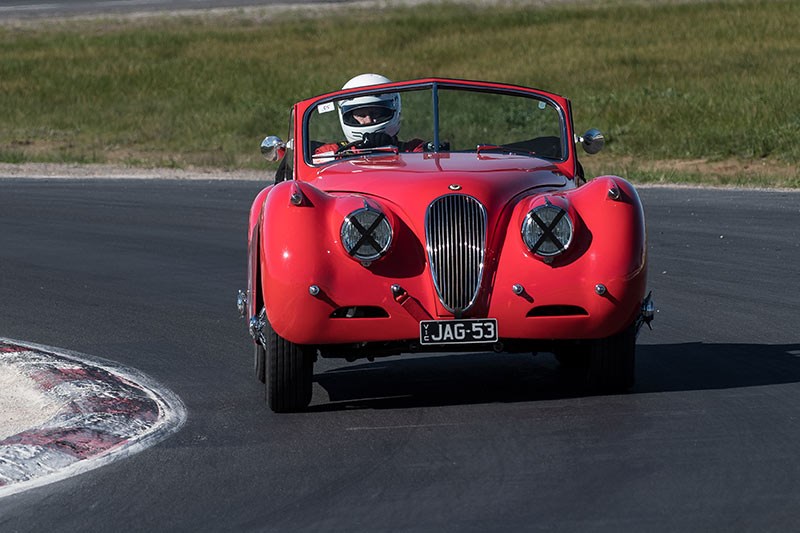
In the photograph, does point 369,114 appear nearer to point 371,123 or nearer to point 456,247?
point 371,123

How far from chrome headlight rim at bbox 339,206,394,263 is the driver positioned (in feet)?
5.37

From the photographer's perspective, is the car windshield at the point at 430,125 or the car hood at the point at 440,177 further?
the car windshield at the point at 430,125

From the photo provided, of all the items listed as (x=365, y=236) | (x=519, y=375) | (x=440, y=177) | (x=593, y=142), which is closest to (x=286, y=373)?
(x=365, y=236)

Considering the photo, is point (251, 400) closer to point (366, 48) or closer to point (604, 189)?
point (604, 189)

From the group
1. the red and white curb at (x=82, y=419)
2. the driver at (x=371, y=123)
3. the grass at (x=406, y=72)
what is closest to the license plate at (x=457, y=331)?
the red and white curb at (x=82, y=419)

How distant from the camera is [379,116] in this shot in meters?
8.81

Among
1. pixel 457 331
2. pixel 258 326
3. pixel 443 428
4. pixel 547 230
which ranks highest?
pixel 547 230

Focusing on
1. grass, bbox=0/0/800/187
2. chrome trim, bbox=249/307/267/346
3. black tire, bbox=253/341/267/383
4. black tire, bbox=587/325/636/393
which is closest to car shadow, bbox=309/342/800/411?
black tire, bbox=587/325/636/393

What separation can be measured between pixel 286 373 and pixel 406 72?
3206 centimetres

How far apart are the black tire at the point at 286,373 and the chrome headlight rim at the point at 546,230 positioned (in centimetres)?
117

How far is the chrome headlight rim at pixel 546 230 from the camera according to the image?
7.12 metres

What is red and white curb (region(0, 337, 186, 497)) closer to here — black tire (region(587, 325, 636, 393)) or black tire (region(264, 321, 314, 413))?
black tire (region(264, 321, 314, 413))

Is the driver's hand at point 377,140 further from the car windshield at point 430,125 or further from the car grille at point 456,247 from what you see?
the car grille at point 456,247

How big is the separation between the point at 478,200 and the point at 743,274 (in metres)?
5.22
